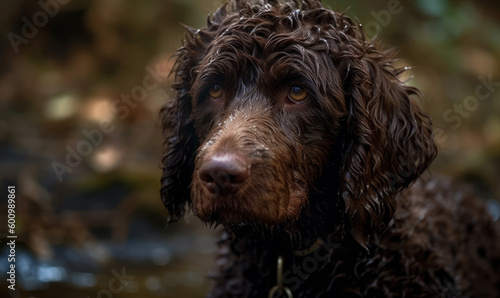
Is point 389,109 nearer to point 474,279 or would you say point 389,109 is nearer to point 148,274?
point 474,279

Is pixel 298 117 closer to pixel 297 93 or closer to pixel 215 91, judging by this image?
pixel 297 93

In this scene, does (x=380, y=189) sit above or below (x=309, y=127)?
below

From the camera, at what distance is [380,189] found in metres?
3.26

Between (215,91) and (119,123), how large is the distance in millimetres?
7696

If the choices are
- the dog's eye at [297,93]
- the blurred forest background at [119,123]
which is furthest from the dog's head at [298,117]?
the blurred forest background at [119,123]

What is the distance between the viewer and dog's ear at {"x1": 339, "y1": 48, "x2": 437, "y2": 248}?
3.15 metres

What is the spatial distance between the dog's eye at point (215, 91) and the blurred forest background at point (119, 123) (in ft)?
10.4

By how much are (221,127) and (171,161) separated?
2.81 ft

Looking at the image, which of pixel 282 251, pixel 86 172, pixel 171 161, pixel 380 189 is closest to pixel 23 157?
pixel 86 172

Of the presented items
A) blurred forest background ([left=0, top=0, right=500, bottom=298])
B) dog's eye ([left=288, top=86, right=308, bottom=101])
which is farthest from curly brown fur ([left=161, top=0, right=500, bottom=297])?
blurred forest background ([left=0, top=0, right=500, bottom=298])

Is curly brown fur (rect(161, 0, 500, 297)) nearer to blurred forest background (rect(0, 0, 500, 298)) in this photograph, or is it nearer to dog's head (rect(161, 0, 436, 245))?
dog's head (rect(161, 0, 436, 245))

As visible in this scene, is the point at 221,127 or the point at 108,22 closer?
the point at 221,127

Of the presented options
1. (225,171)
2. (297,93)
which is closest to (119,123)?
(297,93)

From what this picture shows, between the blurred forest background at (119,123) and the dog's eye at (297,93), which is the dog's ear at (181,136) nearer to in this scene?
the dog's eye at (297,93)
